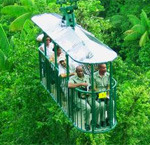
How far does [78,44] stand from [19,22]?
11.4 m

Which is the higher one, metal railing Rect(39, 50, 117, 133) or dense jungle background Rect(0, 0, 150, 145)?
metal railing Rect(39, 50, 117, 133)

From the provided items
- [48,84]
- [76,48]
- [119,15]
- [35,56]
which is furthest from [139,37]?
[76,48]

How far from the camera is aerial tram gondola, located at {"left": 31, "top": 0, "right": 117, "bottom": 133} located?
8.56 metres

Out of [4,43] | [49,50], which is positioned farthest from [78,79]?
[4,43]

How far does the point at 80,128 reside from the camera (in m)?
9.09

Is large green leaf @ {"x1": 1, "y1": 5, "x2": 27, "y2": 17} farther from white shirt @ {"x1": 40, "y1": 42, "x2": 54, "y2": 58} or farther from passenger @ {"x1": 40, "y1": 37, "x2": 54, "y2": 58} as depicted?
white shirt @ {"x1": 40, "y1": 42, "x2": 54, "y2": 58}

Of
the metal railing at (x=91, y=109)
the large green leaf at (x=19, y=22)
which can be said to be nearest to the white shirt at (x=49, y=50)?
the metal railing at (x=91, y=109)

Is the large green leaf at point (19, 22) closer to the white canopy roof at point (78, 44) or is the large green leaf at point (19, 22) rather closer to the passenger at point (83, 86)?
the white canopy roof at point (78, 44)

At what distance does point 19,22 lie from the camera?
20.0 meters

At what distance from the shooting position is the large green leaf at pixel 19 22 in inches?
771

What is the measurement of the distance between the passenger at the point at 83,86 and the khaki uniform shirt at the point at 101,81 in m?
0.16

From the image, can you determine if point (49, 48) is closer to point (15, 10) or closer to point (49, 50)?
point (49, 50)

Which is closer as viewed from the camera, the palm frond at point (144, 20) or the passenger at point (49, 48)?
the passenger at point (49, 48)

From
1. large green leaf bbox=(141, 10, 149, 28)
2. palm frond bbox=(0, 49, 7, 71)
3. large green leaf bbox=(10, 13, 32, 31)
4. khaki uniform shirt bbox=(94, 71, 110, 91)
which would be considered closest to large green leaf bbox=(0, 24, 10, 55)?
palm frond bbox=(0, 49, 7, 71)
